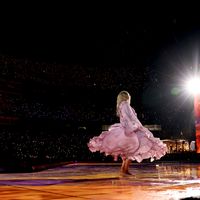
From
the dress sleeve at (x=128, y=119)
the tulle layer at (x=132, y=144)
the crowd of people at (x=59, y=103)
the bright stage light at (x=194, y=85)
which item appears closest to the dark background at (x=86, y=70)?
the crowd of people at (x=59, y=103)

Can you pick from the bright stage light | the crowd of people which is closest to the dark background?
the crowd of people

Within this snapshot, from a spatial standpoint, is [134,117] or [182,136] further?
[182,136]

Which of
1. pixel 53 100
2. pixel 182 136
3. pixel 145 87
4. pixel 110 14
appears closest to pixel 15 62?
pixel 53 100

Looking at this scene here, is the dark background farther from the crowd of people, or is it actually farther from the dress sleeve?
the dress sleeve

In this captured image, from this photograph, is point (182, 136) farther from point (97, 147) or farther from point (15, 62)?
point (97, 147)

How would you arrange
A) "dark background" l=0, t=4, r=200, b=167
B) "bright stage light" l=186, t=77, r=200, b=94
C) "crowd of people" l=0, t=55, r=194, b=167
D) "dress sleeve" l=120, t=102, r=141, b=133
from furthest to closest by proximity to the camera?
"bright stage light" l=186, t=77, r=200, b=94
"crowd of people" l=0, t=55, r=194, b=167
"dark background" l=0, t=4, r=200, b=167
"dress sleeve" l=120, t=102, r=141, b=133

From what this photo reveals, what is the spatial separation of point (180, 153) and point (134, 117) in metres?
7.42

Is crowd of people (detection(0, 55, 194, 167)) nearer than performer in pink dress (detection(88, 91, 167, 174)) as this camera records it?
No

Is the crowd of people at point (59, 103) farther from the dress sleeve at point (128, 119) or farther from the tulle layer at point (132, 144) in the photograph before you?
the dress sleeve at point (128, 119)

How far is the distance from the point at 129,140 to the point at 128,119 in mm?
313

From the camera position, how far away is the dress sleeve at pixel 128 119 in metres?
5.28

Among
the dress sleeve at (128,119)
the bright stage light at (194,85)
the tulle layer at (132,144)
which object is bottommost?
the tulle layer at (132,144)

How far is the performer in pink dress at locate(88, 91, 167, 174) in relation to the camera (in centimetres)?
529

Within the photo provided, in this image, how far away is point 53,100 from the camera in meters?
13.1
